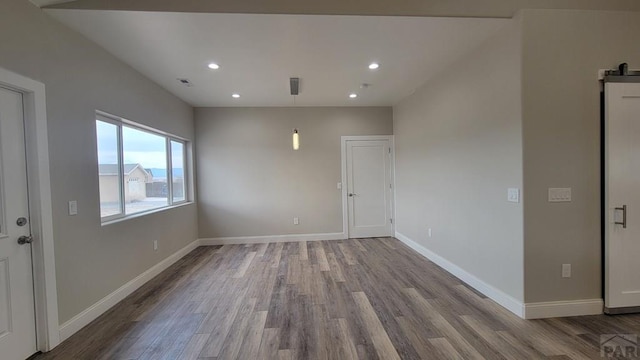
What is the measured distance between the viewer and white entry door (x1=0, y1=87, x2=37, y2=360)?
1.89 m

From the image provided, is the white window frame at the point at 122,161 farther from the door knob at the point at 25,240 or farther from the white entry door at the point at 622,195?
the white entry door at the point at 622,195

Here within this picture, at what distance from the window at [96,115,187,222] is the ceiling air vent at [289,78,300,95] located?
83.6 inches

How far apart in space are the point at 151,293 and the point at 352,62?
362cm

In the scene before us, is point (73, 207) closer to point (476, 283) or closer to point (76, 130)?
point (76, 130)

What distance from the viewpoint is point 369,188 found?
5.59 m

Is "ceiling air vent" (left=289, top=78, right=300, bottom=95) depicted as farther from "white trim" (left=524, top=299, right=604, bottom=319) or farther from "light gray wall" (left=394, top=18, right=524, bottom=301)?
"white trim" (left=524, top=299, right=604, bottom=319)

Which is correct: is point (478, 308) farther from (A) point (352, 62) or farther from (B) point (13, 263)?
(B) point (13, 263)

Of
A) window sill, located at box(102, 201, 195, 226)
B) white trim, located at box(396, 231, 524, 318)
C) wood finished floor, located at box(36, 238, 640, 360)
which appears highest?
window sill, located at box(102, 201, 195, 226)

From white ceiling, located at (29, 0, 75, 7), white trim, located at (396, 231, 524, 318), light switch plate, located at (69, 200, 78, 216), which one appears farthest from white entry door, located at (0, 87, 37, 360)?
white trim, located at (396, 231, 524, 318)

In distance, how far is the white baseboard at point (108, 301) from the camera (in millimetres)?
2328

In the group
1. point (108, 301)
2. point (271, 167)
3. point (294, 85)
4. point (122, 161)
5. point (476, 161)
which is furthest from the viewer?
point (271, 167)

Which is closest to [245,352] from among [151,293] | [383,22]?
[151,293]

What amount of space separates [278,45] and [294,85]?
1.18 metres

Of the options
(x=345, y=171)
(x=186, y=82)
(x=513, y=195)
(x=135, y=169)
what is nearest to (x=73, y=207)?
(x=135, y=169)
